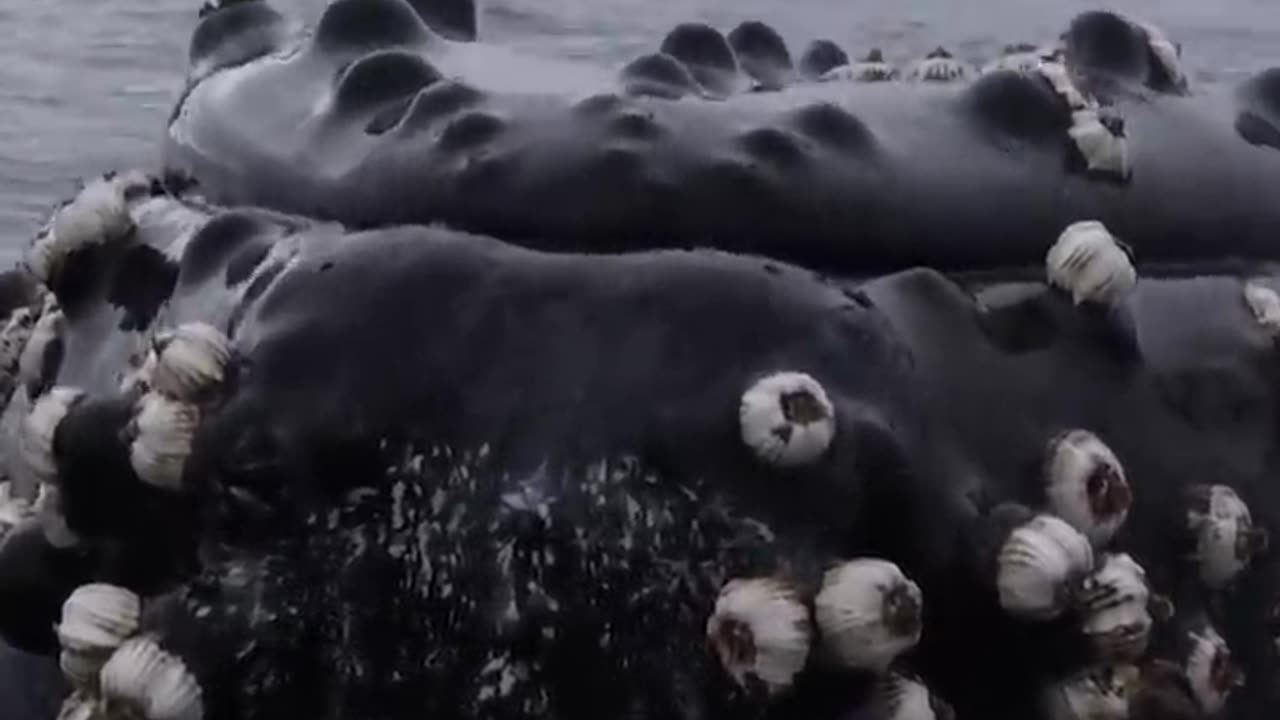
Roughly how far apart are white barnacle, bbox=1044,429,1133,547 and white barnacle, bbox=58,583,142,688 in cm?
64

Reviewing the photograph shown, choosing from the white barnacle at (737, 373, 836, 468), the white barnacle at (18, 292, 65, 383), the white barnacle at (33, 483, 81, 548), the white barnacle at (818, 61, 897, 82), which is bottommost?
the white barnacle at (18, 292, 65, 383)

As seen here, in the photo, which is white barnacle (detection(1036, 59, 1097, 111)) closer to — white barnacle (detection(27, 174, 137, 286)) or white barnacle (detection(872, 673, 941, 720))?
white barnacle (detection(872, 673, 941, 720))

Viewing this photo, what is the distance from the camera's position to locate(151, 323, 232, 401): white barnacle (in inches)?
67.3

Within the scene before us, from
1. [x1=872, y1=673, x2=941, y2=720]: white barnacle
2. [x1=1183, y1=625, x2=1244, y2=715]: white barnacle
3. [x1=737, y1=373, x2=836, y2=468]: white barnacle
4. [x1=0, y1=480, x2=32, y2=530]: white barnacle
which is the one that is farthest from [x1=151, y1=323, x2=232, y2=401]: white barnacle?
[x1=1183, y1=625, x2=1244, y2=715]: white barnacle

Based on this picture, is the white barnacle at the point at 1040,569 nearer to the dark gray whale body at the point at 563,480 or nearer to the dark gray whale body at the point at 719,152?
the dark gray whale body at the point at 563,480

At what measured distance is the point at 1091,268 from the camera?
70.2 inches

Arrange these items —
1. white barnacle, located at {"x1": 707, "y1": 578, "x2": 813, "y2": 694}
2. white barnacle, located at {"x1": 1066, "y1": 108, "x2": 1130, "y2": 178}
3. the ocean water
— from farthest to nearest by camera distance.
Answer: the ocean water < white barnacle, located at {"x1": 1066, "y1": 108, "x2": 1130, "y2": 178} < white barnacle, located at {"x1": 707, "y1": 578, "x2": 813, "y2": 694}

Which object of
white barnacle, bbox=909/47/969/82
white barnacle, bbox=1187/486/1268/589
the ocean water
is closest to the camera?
white barnacle, bbox=1187/486/1268/589

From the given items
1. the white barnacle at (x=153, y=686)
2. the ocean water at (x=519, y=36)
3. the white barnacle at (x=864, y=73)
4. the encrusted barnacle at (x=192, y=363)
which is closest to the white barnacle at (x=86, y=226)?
the encrusted barnacle at (x=192, y=363)

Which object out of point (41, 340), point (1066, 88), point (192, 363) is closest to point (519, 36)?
point (41, 340)

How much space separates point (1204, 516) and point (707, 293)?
0.41m

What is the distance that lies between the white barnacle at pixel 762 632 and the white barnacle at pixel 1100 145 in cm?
50

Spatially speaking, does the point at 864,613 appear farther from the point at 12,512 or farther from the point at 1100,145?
the point at 12,512

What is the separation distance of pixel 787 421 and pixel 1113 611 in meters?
0.26
